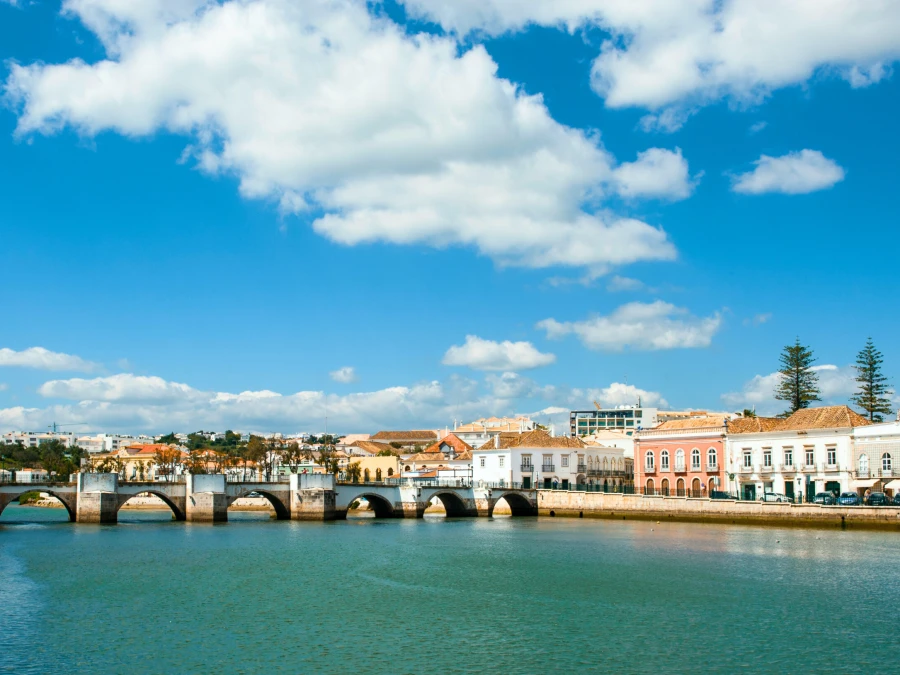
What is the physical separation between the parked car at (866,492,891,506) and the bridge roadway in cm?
3240

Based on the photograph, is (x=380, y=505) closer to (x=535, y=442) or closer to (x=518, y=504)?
(x=518, y=504)

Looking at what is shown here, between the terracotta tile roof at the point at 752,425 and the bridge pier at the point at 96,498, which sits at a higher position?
the terracotta tile roof at the point at 752,425

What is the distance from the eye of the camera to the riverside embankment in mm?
56812

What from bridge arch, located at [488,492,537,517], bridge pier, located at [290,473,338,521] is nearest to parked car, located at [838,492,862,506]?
bridge arch, located at [488,492,537,517]

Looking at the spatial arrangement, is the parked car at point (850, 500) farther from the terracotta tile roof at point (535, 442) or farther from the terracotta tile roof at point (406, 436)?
the terracotta tile roof at point (406, 436)

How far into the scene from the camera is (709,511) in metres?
66.4

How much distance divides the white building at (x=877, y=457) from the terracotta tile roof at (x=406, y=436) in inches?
3999

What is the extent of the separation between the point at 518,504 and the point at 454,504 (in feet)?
20.6

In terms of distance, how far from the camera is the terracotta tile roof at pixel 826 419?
66.1m

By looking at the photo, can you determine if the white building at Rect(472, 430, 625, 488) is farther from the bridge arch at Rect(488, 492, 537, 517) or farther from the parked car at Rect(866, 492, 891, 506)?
the parked car at Rect(866, 492, 891, 506)

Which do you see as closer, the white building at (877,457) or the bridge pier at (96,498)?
the white building at (877,457)

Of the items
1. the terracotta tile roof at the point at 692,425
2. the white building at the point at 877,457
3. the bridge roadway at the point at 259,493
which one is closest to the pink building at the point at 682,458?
the terracotta tile roof at the point at 692,425

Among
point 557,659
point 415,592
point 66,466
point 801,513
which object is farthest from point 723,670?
point 66,466

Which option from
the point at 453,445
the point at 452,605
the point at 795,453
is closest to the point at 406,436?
the point at 453,445
